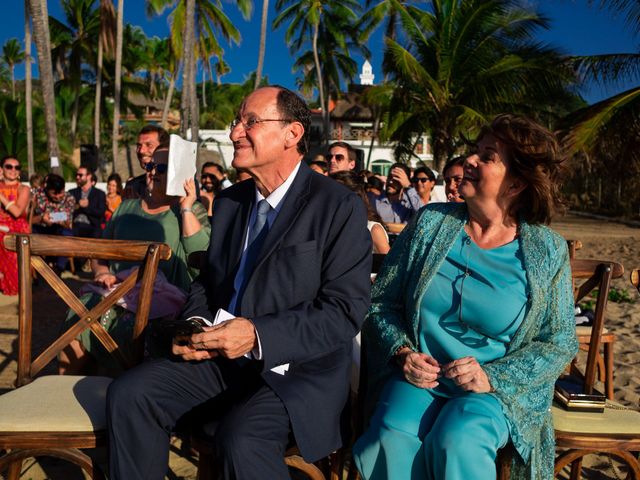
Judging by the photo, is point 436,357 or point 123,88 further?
→ point 123,88

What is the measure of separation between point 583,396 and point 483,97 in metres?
17.2

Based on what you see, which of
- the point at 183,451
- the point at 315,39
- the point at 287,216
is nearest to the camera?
A: the point at 287,216

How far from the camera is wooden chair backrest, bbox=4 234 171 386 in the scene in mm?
2671

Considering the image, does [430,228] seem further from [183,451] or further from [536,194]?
[183,451]

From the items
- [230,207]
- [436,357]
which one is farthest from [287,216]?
[436,357]

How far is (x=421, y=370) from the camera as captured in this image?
2371mm

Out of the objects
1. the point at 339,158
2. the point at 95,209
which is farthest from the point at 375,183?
the point at 95,209

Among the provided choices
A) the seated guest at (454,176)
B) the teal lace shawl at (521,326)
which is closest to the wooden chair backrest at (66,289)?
the teal lace shawl at (521,326)

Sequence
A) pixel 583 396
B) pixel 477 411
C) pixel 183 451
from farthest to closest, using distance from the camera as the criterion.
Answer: pixel 183 451
pixel 583 396
pixel 477 411

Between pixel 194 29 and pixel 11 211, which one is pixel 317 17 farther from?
pixel 11 211

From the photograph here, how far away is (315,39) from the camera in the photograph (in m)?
35.2

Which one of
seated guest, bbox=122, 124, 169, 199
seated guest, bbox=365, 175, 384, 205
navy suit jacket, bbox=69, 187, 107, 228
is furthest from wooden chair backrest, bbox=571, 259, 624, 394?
navy suit jacket, bbox=69, 187, 107, 228

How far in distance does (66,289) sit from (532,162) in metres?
2.22

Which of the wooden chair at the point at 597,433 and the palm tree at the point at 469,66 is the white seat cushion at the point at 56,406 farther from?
the palm tree at the point at 469,66
